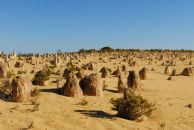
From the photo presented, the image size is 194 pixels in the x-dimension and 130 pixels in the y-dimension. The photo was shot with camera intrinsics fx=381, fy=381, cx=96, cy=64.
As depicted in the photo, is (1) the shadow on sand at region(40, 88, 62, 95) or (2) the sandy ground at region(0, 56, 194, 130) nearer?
(2) the sandy ground at region(0, 56, 194, 130)

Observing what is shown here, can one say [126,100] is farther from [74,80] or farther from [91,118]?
[74,80]

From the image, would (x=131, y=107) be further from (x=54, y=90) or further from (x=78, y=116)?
(x=54, y=90)

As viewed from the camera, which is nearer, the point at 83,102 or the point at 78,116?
the point at 78,116

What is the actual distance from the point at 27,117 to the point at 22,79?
2.11 m

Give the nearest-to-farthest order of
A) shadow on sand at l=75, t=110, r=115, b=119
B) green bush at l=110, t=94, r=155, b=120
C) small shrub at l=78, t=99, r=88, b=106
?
shadow on sand at l=75, t=110, r=115, b=119
green bush at l=110, t=94, r=155, b=120
small shrub at l=78, t=99, r=88, b=106

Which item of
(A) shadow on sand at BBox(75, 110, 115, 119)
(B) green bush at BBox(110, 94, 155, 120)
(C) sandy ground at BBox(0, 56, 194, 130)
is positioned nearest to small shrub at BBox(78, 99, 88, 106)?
(C) sandy ground at BBox(0, 56, 194, 130)

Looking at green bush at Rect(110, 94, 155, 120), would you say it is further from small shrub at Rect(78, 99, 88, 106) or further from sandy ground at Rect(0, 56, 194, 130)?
small shrub at Rect(78, 99, 88, 106)

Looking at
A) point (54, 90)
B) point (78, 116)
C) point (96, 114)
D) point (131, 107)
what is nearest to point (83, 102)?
point (96, 114)

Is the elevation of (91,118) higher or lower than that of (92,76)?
lower

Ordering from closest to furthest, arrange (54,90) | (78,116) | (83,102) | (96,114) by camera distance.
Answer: (78,116), (96,114), (83,102), (54,90)

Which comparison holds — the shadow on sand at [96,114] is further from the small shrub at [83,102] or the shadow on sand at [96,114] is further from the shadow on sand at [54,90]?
the shadow on sand at [54,90]

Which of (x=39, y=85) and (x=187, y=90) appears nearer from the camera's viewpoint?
(x=39, y=85)

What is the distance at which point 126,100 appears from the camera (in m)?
12.3

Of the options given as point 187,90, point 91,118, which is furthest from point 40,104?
point 187,90
